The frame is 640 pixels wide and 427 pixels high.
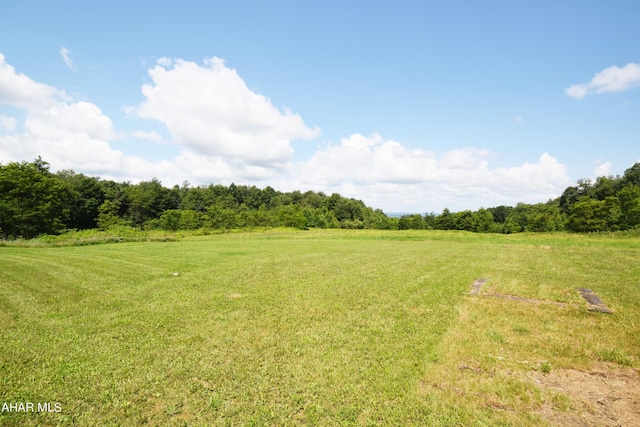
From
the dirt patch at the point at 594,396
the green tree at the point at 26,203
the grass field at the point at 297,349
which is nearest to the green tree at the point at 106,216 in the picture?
the green tree at the point at 26,203

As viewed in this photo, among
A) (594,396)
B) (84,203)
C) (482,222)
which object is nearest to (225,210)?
(84,203)

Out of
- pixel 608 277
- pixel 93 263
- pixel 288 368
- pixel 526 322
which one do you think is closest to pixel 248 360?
pixel 288 368

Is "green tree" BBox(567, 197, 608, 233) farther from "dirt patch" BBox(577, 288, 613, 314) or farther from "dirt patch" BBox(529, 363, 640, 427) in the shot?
"dirt patch" BBox(529, 363, 640, 427)

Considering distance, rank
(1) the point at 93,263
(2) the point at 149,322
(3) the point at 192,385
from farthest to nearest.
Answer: (1) the point at 93,263 → (2) the point at 149,322 → (3) the point at 192,385

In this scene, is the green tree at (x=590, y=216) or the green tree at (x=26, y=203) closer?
the green tree at (x=26, y=203)

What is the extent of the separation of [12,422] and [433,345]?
25.2 ft

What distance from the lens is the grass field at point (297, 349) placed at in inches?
185

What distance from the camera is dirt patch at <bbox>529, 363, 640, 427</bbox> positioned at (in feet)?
14.8

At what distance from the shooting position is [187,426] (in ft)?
14.1

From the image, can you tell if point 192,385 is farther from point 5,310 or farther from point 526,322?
point 526,322

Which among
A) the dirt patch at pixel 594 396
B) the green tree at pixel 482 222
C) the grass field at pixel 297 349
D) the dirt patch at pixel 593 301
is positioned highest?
the green tree at pixel 482 222

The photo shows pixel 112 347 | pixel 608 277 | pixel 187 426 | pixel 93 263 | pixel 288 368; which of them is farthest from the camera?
pixel 93 263

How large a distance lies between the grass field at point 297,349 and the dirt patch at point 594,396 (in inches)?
3.0

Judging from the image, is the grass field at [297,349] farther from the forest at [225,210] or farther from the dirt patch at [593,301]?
the forest at [225,210]
